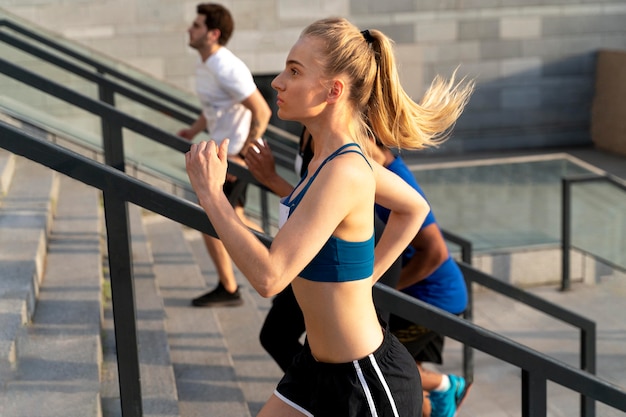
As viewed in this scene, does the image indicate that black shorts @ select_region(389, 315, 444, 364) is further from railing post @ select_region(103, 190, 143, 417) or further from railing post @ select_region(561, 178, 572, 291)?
railing post @ select_region(561, 178, 572, 291)

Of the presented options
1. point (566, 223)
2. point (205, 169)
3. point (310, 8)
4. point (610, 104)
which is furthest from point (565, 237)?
point (610, 104)

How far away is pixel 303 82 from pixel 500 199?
554 centimetres

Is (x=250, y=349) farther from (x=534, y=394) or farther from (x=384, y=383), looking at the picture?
(x=384, y=383)

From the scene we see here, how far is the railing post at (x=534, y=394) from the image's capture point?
8.97 feet

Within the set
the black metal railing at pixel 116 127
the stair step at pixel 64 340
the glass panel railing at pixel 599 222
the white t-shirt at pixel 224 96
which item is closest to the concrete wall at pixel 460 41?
the black metal railing at pixel 116 127

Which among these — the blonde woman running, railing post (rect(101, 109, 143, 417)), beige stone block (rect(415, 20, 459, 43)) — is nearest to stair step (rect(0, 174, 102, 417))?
railing post (rect(101, 109, 143, 417))

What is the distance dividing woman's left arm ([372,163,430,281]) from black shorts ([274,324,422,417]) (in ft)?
1.11

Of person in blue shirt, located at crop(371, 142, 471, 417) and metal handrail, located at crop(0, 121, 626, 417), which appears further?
person in blue shirt, located at crop(371, 142, 471, 417)

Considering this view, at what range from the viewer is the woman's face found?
7.34 feet

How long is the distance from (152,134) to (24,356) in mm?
1279

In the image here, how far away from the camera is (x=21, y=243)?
13.9ft

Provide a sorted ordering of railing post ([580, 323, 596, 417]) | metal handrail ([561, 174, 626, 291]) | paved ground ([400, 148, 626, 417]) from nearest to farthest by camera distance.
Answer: railing post ([580, 323, 596, 417]) < paved ground ([400, 148, 626, 417]) < metal handrail ([561, 174, 626, 291])

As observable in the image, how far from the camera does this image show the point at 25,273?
3805 millimetres

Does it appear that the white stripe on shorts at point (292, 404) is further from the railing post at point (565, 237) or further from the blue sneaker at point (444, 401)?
the railing post at point (565, 237)
